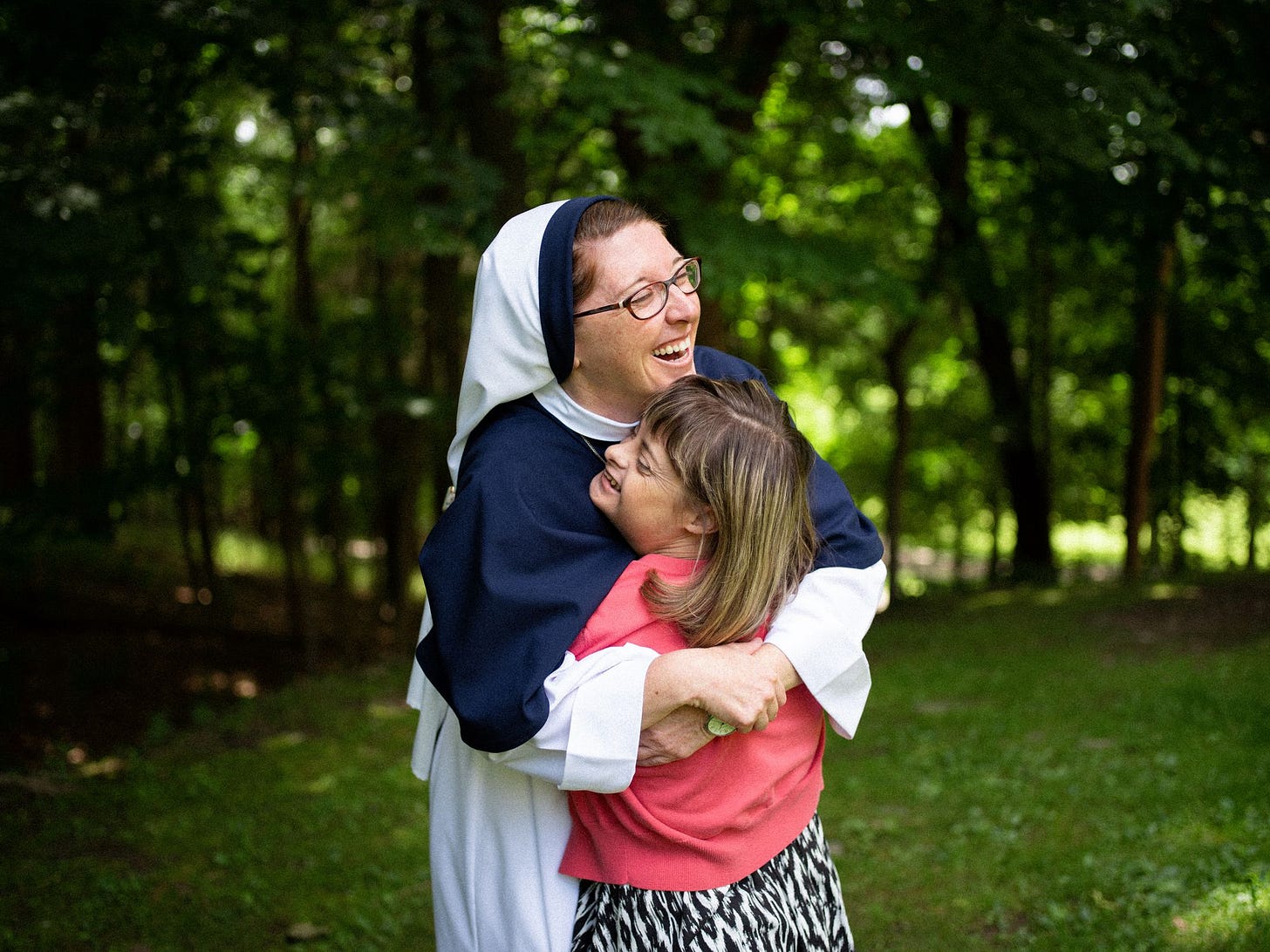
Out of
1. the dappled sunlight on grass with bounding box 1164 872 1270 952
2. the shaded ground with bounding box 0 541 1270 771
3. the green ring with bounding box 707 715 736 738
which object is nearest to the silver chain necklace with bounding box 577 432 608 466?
the green ring with bounding box 707 715 736 738

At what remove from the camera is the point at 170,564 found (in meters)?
11.8

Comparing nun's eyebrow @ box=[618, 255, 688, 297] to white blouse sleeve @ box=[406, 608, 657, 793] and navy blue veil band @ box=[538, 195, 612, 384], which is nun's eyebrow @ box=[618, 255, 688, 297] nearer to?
navy blue veil band @ box=[538, 195, 612, 384]

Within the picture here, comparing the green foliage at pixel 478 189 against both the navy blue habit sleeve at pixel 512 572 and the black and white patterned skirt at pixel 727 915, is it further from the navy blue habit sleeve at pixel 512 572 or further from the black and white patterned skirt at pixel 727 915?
the black and white patterned skirt at pixel 727 915

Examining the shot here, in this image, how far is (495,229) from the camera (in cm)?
596

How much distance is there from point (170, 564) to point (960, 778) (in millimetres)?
9246

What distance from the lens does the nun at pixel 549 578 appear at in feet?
5.92

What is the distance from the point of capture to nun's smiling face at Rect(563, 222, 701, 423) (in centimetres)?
203

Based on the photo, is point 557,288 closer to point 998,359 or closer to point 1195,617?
point 1195,617

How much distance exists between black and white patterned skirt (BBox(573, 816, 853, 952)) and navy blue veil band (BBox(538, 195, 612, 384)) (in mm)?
984

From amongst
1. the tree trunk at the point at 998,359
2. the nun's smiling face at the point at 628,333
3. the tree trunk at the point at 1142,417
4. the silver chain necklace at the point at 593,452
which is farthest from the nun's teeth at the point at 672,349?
the tree trunk at the point at 1142,417

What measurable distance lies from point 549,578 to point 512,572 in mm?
67

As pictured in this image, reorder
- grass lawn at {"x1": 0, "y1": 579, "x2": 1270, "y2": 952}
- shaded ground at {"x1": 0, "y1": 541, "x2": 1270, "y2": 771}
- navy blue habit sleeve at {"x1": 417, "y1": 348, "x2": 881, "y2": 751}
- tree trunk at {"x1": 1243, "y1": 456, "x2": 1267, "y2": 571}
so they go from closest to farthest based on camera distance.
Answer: navy blue habit sleeve at {"x1": 417, "y1": 348, "x2": 881, "y2": 751}
grass lawn at {"x1": 0, "y1": 579, "x2": 1270, "y2": 952}
shaded ground at {"x1": 0, "y1": 541, "x2": 1270, "y2": 771}
tree trunk at {"x1": 1243, "y1": 456, "x2": 1267, "y2": 571}

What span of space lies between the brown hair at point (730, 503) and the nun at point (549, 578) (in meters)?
0.10

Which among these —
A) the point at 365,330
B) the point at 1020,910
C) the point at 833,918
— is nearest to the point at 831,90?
the point at 365,330
